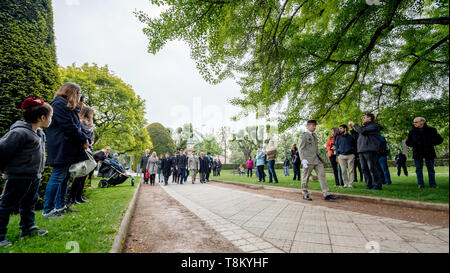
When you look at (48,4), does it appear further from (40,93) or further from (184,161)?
(184,161)

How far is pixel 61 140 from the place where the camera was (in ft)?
11.1

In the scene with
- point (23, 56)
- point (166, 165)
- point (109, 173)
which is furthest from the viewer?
point (166, 165)

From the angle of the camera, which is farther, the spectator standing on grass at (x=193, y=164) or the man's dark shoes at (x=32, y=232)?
the spectator standing on grass at (x=193, y=164)

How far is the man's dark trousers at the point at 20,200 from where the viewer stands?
91.0 inches

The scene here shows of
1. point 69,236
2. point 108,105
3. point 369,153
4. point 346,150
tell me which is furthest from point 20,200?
point 108,105

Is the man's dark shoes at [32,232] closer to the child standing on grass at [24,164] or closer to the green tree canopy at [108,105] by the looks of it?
the child standing on grass at [24,164]

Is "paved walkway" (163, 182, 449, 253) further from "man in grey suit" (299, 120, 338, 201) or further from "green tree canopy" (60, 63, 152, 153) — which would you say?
"green tree canopy" (60, 63, 152, 153)

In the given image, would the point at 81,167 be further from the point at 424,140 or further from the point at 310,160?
the point at 310,160

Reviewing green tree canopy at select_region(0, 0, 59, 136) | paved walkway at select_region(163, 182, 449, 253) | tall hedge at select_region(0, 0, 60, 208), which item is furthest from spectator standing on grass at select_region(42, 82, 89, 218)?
paved walkway at select_region(163, 182, 449, 253)

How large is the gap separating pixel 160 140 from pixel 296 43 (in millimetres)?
42929

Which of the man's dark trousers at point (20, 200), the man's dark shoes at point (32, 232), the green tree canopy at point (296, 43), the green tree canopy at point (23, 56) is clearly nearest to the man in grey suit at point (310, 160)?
the green tree canopy at point (296, 43)

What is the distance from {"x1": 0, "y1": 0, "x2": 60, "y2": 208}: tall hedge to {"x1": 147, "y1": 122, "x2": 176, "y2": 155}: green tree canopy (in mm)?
39086

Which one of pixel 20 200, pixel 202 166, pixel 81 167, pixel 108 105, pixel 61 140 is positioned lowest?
pixel 202 166

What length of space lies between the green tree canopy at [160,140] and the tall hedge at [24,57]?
39.1 m
